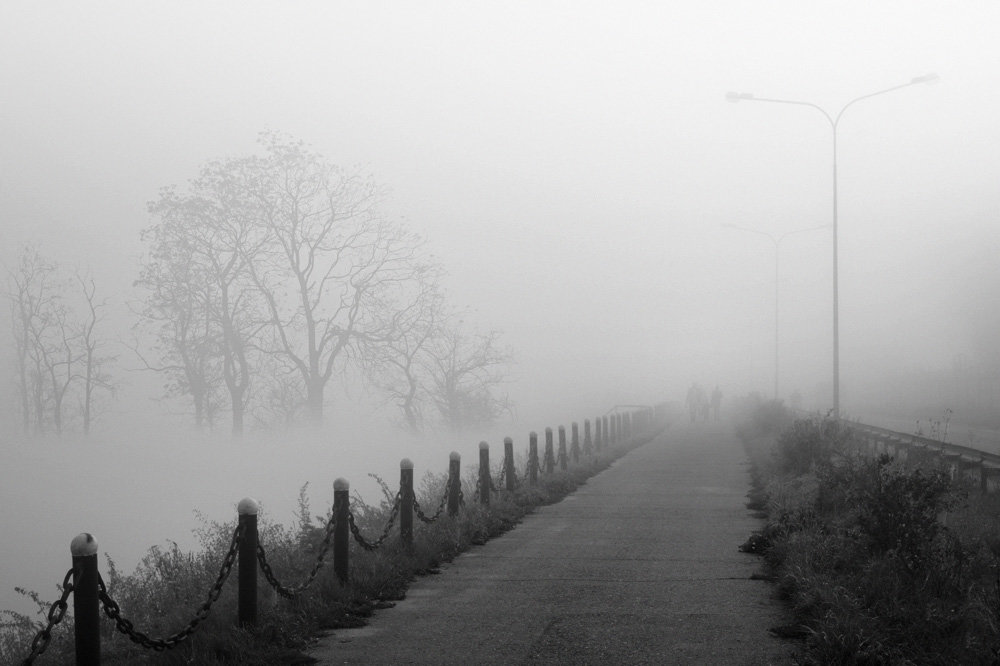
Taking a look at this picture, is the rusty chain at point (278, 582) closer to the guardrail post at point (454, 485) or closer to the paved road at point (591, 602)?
the paved road at point (591, 602)

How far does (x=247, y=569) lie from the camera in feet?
24.7

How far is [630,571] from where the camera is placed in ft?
34.7

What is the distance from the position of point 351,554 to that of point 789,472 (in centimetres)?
1221

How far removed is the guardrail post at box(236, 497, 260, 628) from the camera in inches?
296

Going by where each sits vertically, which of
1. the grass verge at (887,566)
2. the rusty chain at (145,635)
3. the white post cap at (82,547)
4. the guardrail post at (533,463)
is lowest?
the guardrail post at (533,463)

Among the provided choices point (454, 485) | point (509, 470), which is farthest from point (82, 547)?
point (509, 470)

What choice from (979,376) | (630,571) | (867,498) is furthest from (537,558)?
(979,376)

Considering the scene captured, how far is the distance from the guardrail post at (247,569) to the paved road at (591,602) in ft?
1.90

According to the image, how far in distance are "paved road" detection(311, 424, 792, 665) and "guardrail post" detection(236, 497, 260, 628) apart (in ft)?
1.90

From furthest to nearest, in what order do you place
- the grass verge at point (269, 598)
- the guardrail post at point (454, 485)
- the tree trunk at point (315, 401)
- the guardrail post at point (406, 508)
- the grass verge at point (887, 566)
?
the tree trunk at point (315, 401) < the guardrail post at point (454, 485) < the guardrail post at point (406, 508) < the grass verge at point (269, 598) < the grass verge at point (887, 566)

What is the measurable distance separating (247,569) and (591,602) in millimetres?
3038

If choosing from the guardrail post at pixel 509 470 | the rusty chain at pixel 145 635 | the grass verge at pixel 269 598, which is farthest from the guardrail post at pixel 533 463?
the rusty chain at pixel 145 635

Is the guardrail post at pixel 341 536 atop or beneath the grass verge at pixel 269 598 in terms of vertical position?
atop

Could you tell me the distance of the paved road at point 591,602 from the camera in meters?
7.27
